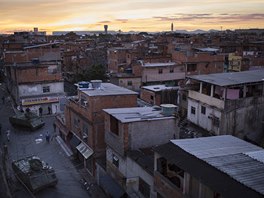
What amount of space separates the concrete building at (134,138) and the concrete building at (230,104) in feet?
19.0

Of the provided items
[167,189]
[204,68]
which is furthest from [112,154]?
[204,68]

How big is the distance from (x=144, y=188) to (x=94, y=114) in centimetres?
715

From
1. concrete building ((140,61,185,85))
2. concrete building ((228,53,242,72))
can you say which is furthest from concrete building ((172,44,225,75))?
concrete building ((228,53,242,72))

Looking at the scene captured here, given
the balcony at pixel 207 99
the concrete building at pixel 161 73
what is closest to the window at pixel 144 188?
the balcony at pixel 207 99

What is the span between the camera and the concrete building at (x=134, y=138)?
16609 millimetres

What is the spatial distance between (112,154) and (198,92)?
9.63 metres

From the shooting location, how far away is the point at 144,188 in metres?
16.1

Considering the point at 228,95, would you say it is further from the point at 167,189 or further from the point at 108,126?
the point at 167,189

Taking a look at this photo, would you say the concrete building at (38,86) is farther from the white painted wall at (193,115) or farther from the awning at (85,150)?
the white painted wall at (193,115)

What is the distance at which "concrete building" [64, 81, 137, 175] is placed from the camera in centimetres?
2144

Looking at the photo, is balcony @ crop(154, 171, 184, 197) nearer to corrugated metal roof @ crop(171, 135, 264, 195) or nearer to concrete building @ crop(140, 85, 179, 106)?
corrugated metal roof @ crop(171, 135, 264, 195)

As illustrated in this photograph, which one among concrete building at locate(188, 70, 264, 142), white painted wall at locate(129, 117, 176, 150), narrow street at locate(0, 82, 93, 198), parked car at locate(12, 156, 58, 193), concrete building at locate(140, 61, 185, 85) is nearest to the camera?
white painted wall at locate(129, 117, 176, 150)

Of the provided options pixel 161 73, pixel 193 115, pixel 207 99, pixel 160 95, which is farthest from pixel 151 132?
pixel 161 73

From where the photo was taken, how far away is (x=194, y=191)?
11.4 meters
